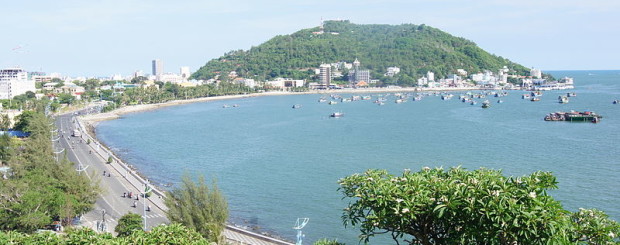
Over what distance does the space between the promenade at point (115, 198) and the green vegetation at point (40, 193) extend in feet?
1.79

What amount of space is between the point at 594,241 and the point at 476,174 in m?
0.96

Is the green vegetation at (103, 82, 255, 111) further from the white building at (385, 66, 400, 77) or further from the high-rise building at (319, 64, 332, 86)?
the white building at (385, 66, 400, 77)

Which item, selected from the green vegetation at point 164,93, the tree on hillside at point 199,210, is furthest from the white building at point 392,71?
the tree on hillside at point 199,210

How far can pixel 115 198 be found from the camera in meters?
12.7

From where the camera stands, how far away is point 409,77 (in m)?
73.4

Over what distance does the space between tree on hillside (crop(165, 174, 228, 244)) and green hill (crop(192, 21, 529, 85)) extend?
216 feet

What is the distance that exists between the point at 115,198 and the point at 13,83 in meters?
38.9

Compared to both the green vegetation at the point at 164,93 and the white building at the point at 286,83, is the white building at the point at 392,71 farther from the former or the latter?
the green vegetation at the point at 164,93

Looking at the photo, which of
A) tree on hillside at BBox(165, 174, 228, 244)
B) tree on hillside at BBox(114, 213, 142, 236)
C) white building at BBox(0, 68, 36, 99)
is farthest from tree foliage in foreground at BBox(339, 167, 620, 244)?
white building at BBox(0, 68, 36, 99)

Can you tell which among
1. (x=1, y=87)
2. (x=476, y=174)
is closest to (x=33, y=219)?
(x=476, y=174)

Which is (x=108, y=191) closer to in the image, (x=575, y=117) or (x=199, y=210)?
(x=199, y=210)

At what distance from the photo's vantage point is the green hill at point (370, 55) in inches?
3115

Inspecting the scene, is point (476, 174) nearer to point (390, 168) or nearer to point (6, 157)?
point (390, 168)

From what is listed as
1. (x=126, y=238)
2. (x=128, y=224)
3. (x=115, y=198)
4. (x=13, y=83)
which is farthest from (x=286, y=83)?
(x=126, y=238)
